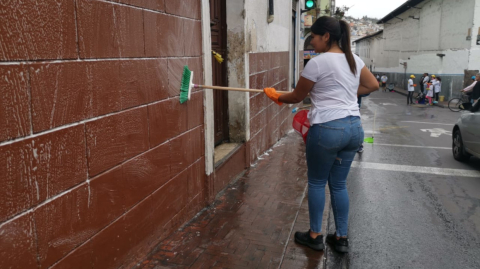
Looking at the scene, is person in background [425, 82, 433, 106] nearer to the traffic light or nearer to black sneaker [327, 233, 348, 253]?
the traffic light

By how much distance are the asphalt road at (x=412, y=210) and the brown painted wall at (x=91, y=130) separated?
1709 millimetres

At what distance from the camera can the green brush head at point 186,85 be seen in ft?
12.3

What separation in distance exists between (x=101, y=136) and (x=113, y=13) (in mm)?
840

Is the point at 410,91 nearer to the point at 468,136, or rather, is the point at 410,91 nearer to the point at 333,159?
the point at 468,136

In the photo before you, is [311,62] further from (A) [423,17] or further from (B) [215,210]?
(A) [423,17]

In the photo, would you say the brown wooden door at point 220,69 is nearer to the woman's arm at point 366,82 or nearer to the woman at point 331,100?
the woman at point 331,100

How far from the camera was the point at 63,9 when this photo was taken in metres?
2.22

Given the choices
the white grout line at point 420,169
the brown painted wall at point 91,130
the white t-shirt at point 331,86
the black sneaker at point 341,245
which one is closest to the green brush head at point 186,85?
the brown painted wall at point 91,130

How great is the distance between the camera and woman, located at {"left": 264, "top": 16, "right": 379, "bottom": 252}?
3127 millimetres

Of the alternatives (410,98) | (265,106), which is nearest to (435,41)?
(410,98)

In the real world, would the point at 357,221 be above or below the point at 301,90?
below

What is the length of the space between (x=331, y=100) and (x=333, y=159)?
19.1 inches

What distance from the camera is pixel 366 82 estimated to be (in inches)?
134

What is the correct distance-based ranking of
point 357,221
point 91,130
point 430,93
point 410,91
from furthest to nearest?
point 410,91
point 430,93
point 357,221
point 91,130
